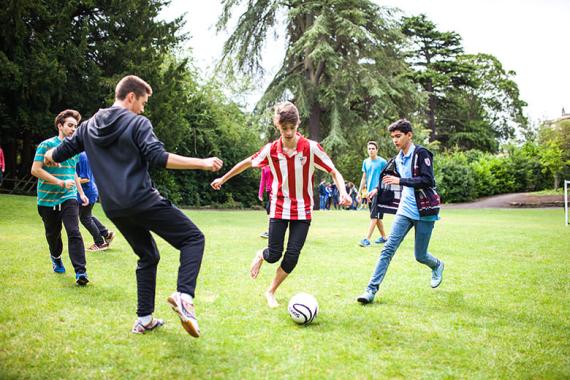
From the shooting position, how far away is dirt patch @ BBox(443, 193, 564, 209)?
29.1 m

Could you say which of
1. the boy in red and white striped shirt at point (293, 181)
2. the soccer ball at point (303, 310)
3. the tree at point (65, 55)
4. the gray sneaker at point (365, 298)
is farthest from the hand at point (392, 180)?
the tree at point (65, 55)

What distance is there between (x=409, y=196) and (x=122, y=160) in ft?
11.2

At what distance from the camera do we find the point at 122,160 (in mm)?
3820

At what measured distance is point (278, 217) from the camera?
508 centimetres

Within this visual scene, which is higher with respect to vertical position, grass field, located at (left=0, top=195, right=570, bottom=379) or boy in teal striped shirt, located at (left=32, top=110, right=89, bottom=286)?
boy in teal striped shirt, located at (left=32, top=110, right=89, bottom=286)

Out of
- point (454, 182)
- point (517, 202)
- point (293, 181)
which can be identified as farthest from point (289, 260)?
point (454, 182)

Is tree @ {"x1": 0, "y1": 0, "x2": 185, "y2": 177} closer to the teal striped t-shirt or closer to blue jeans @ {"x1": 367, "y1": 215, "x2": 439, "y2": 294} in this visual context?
the teal striped t-shirt

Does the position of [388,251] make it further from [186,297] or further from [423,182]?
[186,297]

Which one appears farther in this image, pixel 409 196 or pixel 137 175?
pixel 409 196

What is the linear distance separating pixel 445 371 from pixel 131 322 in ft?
9.19

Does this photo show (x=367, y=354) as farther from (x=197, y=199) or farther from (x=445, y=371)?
(x=197, y=199)

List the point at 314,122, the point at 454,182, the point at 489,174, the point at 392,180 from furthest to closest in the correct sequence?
the point at 489,174, the point at 454,182, the point at 314,122, the point at 392,180

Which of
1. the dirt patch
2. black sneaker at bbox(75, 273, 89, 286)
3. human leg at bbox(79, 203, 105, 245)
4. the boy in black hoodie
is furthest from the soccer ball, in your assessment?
the dirt patch

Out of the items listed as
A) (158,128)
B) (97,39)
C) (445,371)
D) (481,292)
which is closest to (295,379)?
(445,371)
